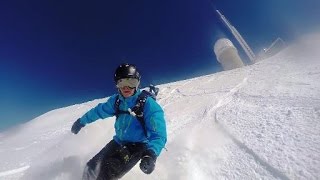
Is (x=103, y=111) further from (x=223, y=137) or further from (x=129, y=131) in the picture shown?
(x=223, y=137)

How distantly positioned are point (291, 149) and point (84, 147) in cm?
513

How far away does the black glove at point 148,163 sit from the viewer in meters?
4.81

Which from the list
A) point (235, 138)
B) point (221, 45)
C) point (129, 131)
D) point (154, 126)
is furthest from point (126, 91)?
point (221, 45)

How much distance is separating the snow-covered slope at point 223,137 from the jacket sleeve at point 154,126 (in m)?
0.96

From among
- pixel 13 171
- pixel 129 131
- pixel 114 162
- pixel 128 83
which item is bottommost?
pixel 114 162

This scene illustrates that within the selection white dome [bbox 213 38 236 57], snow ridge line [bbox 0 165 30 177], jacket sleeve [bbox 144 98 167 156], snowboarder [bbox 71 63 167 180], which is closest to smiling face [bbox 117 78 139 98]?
snowboarder [bbox 71 63 167 180]

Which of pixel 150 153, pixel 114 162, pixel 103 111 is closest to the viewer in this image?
pixel 150 153

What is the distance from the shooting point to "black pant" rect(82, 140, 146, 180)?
541 cm

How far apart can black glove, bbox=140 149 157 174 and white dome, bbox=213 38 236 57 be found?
3859 centimetres

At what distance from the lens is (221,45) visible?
1687 inches

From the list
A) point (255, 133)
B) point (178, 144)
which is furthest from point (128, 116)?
point (255, 133)

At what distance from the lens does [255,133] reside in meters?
7.23

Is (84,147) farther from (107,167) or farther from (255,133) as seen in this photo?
(255,133)

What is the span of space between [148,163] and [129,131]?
1239mm
